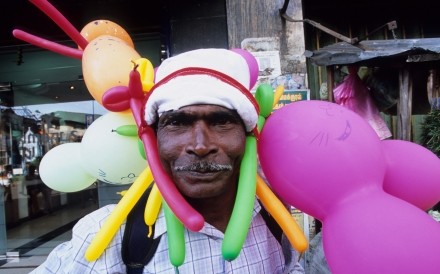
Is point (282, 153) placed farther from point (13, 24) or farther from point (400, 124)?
point (13, 24)

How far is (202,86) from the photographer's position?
40.7 inches

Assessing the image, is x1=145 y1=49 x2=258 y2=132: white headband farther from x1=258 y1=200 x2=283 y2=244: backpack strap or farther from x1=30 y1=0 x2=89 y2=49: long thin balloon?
x1=30 y1=0 x2=89 y2=49: long thin balloon

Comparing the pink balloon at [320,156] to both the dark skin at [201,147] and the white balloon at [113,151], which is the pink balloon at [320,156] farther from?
the white balloon at [113,151]

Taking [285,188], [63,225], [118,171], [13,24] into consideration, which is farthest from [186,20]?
[63,225]

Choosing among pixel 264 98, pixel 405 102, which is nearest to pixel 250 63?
pixel 264 98

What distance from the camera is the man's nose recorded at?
1012 millimetres

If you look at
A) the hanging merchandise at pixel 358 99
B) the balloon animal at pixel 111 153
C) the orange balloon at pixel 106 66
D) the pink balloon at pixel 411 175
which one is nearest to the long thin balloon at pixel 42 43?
the orange balloon at pixel 106 66

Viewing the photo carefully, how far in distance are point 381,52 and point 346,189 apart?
1.81 m

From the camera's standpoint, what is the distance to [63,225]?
6.30 m

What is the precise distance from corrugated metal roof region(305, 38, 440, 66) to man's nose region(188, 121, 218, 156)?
1.91 m

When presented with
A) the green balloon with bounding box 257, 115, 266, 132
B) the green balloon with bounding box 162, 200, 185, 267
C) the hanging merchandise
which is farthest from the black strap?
the hanging merchandise

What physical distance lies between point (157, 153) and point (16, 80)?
5.30 metres

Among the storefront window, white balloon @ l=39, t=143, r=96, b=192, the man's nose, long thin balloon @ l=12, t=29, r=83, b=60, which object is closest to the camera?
the man's nose

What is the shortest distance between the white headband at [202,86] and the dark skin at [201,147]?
0.08ft
